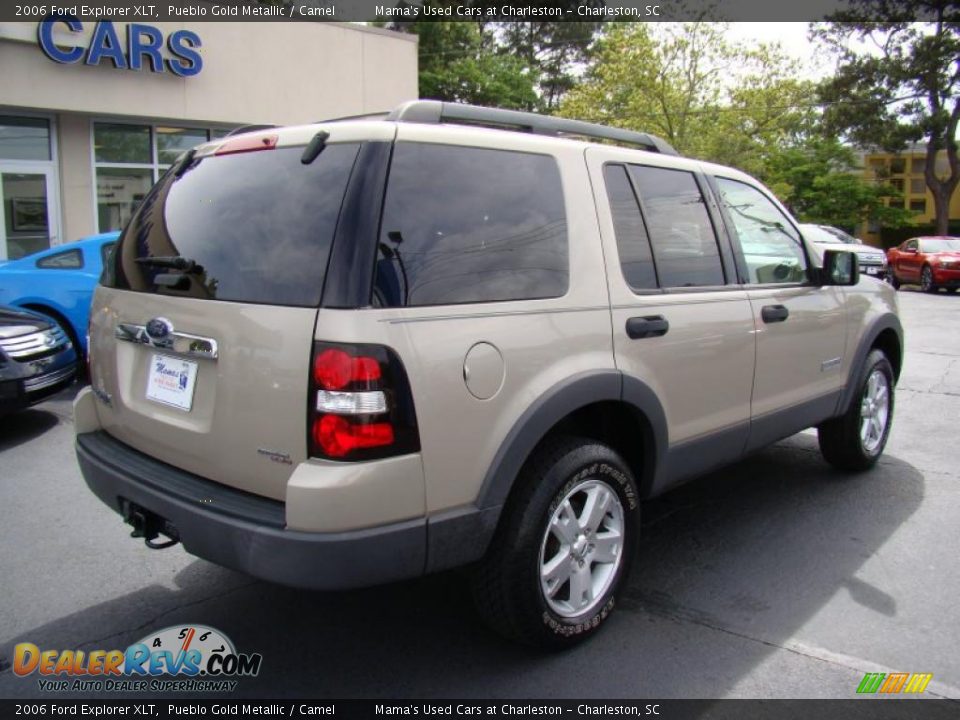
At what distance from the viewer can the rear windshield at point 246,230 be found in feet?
8.03

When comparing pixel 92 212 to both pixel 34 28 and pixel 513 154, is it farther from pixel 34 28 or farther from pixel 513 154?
pixel 513 154

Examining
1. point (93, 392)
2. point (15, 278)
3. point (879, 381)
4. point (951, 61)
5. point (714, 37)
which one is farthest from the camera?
point (951, 61)

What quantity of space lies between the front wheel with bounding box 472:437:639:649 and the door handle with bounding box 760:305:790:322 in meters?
1.24

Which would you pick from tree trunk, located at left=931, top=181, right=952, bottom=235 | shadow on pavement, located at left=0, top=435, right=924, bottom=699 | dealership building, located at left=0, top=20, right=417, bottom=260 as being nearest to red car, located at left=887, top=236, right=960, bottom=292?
tree trunk, located at left=931, top=181, right=952, bottom=235

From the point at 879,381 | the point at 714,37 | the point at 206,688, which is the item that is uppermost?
the point at 714,37

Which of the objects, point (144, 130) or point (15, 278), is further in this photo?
point (144, 130)

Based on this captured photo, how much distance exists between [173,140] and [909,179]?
48861 mm

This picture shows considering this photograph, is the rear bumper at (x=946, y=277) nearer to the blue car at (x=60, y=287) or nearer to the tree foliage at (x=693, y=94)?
the tree foliage at (x=693, y=94)

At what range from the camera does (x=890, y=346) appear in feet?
17.1

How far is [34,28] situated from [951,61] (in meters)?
32.2

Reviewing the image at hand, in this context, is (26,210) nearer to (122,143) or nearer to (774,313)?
(122,143)

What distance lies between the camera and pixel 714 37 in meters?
23.3

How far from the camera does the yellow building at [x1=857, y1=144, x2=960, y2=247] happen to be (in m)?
39.9

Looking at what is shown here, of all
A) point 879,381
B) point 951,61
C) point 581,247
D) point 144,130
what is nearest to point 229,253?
point 581,247
